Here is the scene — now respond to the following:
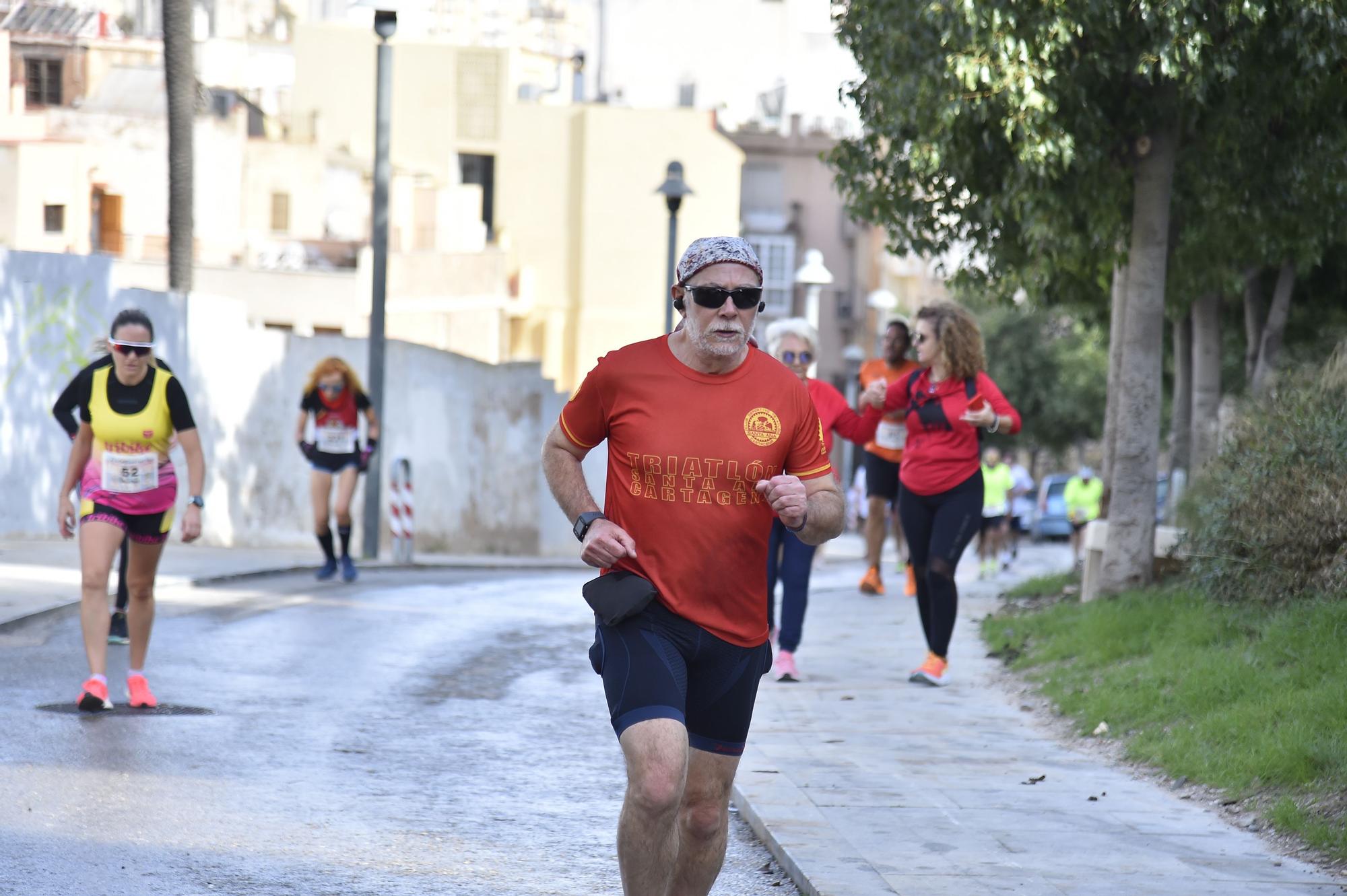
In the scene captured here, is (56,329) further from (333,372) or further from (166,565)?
(333,372)

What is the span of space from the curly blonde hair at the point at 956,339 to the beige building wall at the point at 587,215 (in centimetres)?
4271

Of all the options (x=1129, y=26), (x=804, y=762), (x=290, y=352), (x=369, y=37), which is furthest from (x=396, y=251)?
(x=804, y=762)

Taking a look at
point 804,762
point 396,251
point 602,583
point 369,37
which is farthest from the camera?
point 369,37

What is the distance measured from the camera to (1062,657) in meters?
10.4

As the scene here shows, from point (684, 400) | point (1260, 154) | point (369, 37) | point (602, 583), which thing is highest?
point (369, 37)

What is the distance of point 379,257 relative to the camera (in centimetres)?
1958

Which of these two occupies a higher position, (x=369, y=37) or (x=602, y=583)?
(x=369, y=37)

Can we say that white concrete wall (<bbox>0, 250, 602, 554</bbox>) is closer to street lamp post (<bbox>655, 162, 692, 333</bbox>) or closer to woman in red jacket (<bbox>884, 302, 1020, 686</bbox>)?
street lamp post (<bbox>655, 162, 692, 333</bbox>)

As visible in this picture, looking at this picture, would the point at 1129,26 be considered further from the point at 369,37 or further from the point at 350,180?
the point at 369,37

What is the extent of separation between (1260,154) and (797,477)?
9.33 metres

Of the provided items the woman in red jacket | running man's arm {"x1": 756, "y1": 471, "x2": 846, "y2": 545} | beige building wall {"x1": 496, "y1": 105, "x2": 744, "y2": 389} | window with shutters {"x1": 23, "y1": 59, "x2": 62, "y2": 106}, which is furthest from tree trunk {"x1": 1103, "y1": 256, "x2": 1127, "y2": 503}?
beige building wall {"x1": 496, "y1": 105, "x2": 744, "y2": 389}

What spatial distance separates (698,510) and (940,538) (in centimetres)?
519

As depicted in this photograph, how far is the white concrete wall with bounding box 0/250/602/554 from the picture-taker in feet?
61.1

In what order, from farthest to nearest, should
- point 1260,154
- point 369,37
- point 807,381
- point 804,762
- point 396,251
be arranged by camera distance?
point 369,37, point 396,251, point 1260,154, point 807,381, point 804,762
